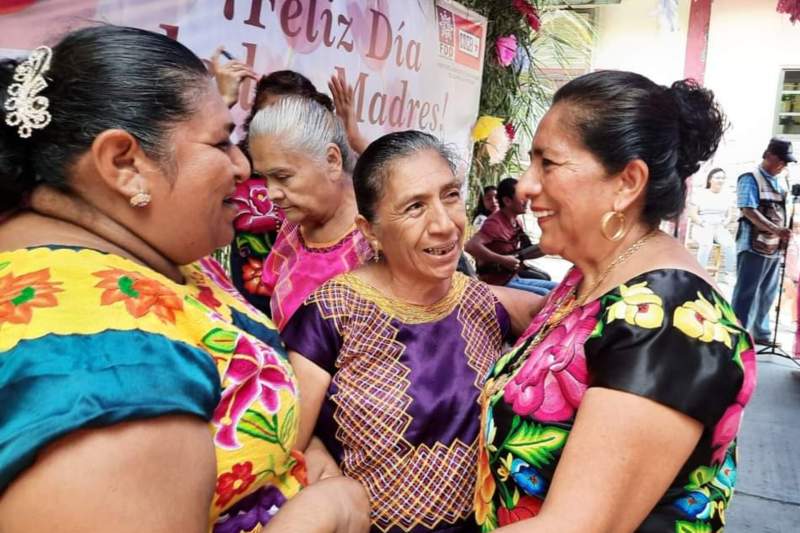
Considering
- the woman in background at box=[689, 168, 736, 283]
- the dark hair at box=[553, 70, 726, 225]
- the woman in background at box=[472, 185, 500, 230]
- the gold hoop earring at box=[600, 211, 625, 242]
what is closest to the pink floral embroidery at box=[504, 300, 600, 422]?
the gold hoop earring at box=[600, 211, 625, 242]

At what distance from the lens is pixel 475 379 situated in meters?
1.72

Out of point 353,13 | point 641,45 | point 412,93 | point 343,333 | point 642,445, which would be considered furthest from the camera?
point 641,45

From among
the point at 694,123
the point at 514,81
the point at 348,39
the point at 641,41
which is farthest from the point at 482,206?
the point at 641,41

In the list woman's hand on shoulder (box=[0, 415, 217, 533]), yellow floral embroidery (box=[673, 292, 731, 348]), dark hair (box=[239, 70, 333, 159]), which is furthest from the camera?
dark hair (box=[239, 70, 333, 159])

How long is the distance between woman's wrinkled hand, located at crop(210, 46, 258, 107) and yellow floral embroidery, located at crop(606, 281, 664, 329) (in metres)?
1.94

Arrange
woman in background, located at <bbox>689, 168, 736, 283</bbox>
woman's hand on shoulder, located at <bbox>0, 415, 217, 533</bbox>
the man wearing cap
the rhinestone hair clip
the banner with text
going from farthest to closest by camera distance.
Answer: woman in background, located at <bbox>689, 168, 736, 283</bbox> → the man wearing cap → the banner with text → the rhinestone hair clip → woman's hand on shoulder, located at <bbox>0, 415, 217, 533</bbox>

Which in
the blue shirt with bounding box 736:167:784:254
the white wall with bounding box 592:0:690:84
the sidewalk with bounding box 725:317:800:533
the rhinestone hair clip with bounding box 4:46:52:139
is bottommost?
the sidewalk with bounding box 725:317:800:533

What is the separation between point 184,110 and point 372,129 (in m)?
2.80

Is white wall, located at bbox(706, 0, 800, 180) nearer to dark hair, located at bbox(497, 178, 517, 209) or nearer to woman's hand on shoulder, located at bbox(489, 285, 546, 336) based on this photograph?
dark hair, located at bbox(497, 178, 517, 209)

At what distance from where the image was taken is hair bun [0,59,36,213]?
1059 millimetres

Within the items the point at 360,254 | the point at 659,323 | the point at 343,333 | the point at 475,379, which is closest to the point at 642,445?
the point at 659,323

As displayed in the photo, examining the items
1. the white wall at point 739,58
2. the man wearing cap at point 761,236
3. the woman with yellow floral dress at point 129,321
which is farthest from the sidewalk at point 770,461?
the white wall at point 739,58

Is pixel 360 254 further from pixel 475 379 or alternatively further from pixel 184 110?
pixel 184 110

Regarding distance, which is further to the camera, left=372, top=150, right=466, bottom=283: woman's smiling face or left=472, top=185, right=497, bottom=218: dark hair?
left=472, top=185, right=497, bottom=218: dark hair
